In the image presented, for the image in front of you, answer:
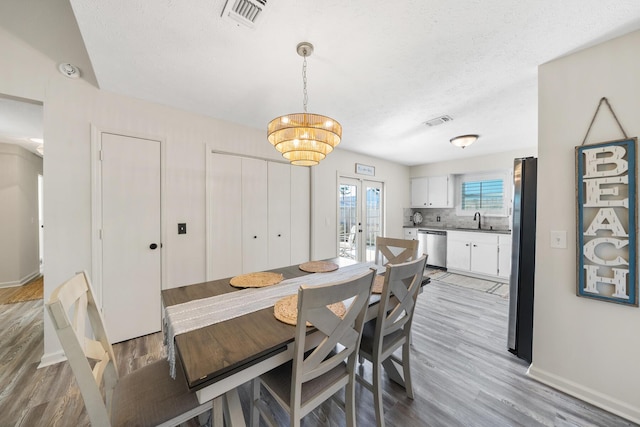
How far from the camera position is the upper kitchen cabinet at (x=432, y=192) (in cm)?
516

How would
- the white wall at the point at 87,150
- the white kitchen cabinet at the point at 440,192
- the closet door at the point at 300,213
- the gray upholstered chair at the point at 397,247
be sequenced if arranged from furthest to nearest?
the white kitchen cabinet at the point at 440,192
the closet door at the point at 300,213
the gray upholstered chair at the point at 397,247
the white wall at the point at 87,150

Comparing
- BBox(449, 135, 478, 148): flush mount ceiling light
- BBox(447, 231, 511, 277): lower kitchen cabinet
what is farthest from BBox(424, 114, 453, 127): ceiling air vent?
BBox(447, 231, 511, 277): lower kitchen cabinet

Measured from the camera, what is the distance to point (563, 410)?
1.53 meters

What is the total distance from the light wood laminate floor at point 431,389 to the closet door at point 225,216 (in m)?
0.94

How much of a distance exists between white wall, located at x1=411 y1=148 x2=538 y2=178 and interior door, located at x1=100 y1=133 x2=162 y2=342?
14.9 ft

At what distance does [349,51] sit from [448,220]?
4818mm

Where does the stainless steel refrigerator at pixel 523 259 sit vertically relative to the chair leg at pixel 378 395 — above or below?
above

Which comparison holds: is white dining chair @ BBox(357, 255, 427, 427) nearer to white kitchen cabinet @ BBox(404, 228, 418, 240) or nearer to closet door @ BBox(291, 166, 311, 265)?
closet door @ BBox(291, 166, 311, 265)

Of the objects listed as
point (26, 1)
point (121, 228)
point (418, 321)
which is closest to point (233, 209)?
point (121, 228)

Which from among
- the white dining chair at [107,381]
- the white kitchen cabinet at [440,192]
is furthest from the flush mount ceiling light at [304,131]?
the white kitchen cabinet at [440,192]

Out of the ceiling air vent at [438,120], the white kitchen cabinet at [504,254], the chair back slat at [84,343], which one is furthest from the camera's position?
the white kitchen cabinet at [504,254]

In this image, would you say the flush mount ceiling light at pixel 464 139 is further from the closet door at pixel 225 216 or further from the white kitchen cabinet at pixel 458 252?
the closet door at pixel 225 216

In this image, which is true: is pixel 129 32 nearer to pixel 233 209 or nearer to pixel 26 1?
pixel 26 1

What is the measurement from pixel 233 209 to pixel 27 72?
1995mm
